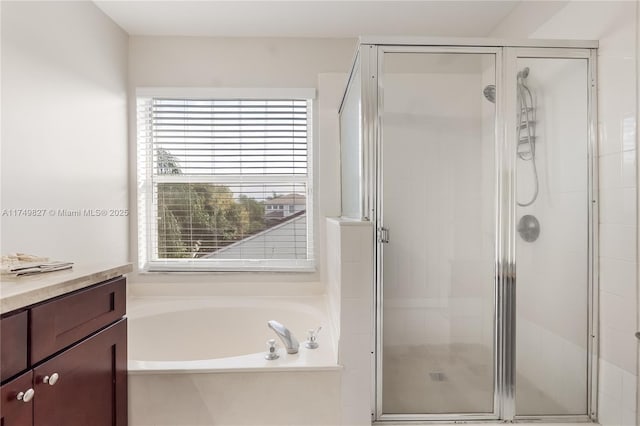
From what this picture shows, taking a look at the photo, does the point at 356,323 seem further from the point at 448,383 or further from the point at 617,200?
the point at 617,200

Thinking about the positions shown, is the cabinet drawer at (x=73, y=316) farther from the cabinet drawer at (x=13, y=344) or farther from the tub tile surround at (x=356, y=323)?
the tub tile surround at (x=356, y=323)

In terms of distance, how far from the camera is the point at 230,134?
2.62 m

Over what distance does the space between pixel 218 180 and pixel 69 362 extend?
1.73 metres

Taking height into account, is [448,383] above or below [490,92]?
below

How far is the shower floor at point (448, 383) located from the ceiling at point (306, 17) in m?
1.98

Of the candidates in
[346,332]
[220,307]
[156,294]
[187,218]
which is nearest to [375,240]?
[346,332]

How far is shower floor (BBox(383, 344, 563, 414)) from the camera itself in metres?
1.59

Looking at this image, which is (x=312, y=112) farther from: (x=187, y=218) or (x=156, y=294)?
(x=156, y=294)

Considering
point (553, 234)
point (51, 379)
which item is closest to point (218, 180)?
point (51, 379)

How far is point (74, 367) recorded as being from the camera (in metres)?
1.04

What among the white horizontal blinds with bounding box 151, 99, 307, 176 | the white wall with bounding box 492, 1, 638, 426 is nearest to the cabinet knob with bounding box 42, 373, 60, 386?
the white horizontal blinds with bounding box 151, 99, 307, 176

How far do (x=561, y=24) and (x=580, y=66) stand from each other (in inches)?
13.4

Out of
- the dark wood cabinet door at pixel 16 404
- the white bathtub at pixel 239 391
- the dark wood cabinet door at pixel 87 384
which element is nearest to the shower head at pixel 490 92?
the white bathtub at pixel 239 391

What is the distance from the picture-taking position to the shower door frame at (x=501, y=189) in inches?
60.6
